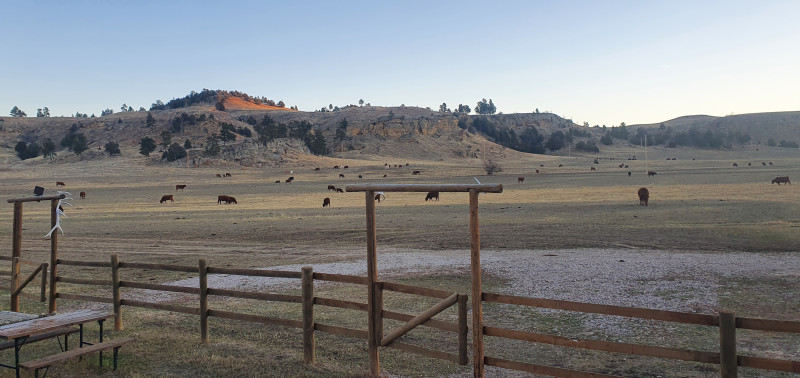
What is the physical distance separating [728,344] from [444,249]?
14046 mm

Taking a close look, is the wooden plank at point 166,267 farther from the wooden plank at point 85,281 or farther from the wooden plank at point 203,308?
the wooden plank at point 85,281

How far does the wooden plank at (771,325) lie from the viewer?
516cm

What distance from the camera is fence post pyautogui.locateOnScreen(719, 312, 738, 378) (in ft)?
17.4

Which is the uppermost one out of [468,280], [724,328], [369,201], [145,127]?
[145,127]

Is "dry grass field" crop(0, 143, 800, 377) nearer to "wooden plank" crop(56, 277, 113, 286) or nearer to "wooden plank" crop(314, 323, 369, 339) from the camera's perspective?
"wooden plank" crop(314, 323, 369, 339)

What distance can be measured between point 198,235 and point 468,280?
14447 millimetres

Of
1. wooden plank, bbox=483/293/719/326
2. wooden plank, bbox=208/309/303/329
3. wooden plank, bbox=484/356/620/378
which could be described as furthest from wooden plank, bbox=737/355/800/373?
wooden plank, bbox=208/309/303/329

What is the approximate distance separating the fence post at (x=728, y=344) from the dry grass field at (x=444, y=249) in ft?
7.40

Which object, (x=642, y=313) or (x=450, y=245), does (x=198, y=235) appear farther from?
(x=642, y=313)

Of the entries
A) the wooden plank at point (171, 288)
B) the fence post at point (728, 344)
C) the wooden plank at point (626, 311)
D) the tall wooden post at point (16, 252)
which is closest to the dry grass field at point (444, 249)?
the wooden plank at point (171, 288)

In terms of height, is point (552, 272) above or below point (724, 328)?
below

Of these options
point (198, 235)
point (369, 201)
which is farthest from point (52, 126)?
point (369, 201)

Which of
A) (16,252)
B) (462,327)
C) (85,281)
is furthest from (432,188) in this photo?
(16,252)

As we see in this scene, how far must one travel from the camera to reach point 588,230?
2255 centimetres
